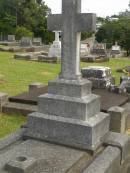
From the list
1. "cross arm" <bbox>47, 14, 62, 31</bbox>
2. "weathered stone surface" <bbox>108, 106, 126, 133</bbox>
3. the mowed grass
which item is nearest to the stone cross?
"cross arm" <bbox>47, 14, 62, 31</bbox>


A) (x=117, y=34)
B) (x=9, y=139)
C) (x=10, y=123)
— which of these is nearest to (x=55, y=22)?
(x=9, y=139)

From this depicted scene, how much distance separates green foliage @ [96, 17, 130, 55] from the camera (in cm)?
3669

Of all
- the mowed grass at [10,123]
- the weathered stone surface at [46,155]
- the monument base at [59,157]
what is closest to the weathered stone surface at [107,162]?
the monument base at [59,157]

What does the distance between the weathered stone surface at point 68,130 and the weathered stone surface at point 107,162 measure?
234 mm

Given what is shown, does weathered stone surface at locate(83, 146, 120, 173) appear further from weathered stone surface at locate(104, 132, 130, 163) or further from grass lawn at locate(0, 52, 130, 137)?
grass lawn at locate(0, 52, 130, 137)

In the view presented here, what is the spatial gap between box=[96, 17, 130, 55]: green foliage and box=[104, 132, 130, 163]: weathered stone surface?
28404 mm

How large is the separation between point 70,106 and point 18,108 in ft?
9.46

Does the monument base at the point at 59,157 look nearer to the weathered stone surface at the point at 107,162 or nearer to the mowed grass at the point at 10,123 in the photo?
the weathered stone surface at the point at 107,162

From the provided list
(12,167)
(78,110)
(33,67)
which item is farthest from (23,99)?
(33,67)

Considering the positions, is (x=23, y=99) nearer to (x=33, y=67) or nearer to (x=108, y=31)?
(x=33, y=67)

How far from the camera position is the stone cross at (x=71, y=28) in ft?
17.2

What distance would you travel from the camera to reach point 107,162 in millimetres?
4902

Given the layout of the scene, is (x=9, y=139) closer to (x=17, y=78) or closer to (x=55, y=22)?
(x=55, y=22)

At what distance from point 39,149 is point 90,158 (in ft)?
2.66
